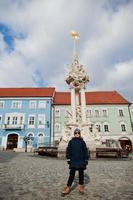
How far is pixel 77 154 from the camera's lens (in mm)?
5242

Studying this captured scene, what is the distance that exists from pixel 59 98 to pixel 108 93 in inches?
490

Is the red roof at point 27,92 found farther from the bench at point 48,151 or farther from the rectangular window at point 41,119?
the bench at point 48,151

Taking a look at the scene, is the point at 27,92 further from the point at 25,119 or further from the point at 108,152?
the point at 108,152

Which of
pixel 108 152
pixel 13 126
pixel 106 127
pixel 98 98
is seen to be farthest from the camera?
pixel 98 98

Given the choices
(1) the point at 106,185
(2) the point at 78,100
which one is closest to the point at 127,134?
(2) the point at 78,100

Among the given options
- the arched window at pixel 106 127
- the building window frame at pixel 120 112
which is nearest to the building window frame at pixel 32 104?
the arched window at pixel 106 127

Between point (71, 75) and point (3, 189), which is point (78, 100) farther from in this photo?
point (3, 189)

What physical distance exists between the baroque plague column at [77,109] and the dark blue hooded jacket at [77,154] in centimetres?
1062

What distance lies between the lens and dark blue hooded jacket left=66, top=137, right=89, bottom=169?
5.14 metres

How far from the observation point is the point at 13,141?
134 feet

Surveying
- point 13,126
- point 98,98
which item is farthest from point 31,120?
point 98,98

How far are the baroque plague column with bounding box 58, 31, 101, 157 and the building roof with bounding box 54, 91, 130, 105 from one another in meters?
21.6

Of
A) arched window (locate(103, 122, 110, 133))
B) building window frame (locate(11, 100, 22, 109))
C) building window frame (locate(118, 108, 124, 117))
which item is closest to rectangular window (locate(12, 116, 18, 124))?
building window frame (locate(11, 100, 22, 109))

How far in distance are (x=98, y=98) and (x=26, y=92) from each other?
1726cm
